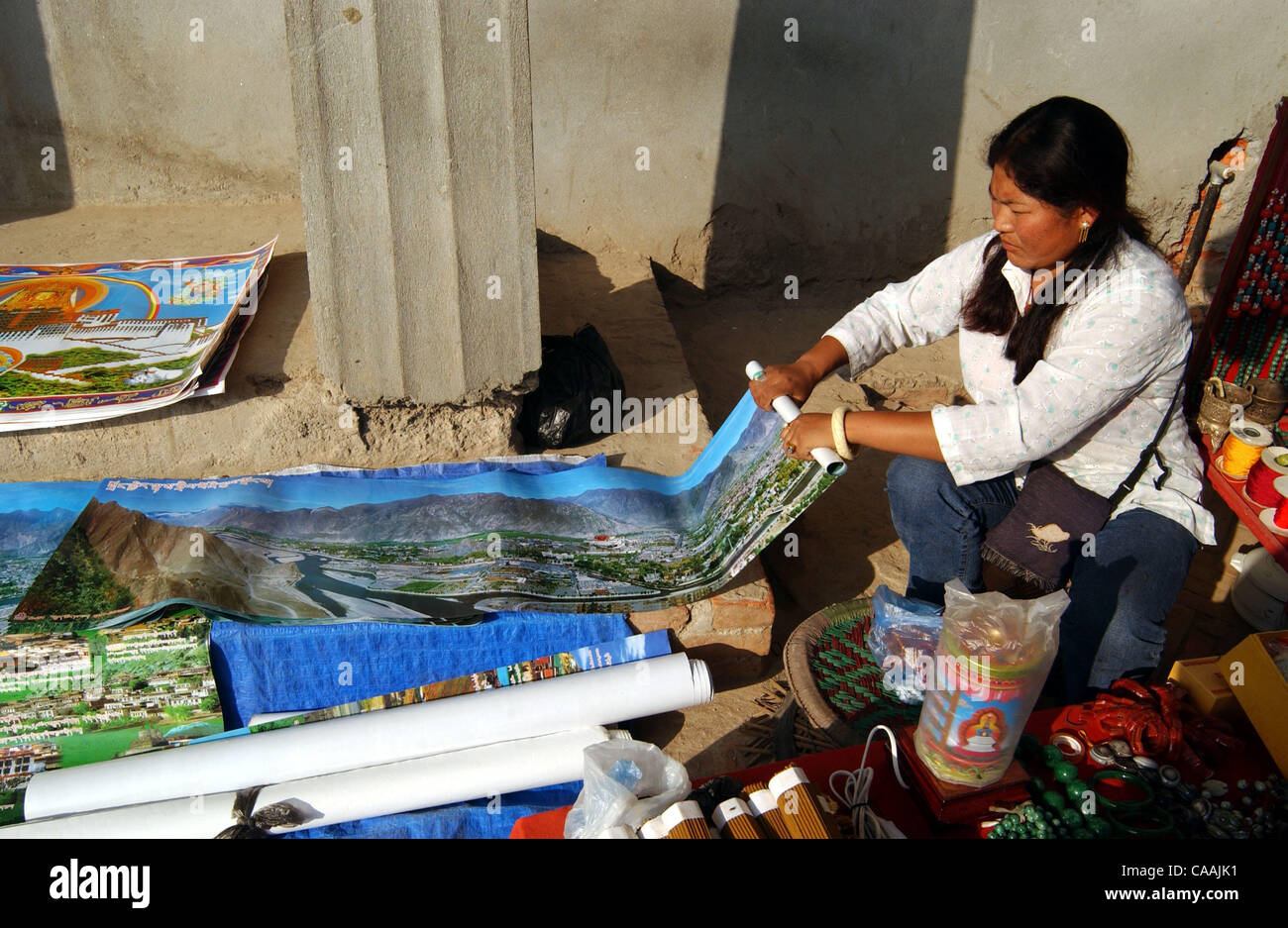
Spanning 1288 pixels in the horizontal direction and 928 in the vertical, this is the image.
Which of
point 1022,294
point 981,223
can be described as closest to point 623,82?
point 981,223

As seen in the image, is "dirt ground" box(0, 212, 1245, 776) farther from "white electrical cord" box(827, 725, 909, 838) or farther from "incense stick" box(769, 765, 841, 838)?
"incense stick" box(769, 765, 841, 838)

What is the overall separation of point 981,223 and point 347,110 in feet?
12.3

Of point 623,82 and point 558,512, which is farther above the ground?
point 623,82

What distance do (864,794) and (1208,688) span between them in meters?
0.92

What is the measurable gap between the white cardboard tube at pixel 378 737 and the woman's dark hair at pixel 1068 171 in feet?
4.17

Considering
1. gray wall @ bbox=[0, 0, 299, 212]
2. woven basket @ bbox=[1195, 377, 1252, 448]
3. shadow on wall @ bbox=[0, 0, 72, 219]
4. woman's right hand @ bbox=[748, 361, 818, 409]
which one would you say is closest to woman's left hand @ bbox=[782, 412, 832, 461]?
woman's right hand @ bbox=[748, 361, 818, 409]

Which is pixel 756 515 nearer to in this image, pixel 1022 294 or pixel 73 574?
pixel 1022 294

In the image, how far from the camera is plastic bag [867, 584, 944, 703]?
2488 mm

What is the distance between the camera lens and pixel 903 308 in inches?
111

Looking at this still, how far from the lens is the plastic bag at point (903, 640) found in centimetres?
249

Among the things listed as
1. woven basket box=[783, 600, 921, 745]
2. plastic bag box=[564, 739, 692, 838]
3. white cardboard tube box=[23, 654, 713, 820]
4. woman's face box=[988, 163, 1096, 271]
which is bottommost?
white cardboard tube box=[23, 654, 713, 820]

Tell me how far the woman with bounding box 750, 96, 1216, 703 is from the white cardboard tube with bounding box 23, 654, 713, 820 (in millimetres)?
753

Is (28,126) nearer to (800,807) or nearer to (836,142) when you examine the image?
(836,142)
